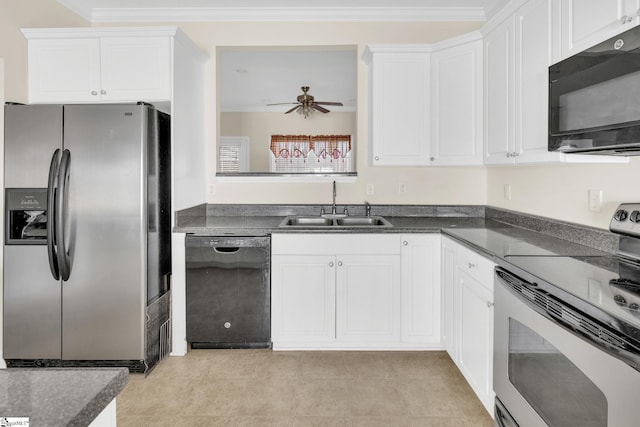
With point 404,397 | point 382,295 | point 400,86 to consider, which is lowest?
point 404,397

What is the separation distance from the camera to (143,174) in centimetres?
268

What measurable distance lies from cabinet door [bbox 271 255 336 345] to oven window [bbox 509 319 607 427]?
4.71ft

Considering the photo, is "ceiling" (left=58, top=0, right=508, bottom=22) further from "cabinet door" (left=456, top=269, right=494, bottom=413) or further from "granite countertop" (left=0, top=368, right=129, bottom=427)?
"granite countertop" (left=0, top=368, right=129, bottom=427)

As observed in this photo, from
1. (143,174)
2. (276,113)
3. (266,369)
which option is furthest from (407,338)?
(276,113)

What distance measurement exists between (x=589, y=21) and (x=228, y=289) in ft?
8.15

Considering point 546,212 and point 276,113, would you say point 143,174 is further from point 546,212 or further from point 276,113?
point 276,113

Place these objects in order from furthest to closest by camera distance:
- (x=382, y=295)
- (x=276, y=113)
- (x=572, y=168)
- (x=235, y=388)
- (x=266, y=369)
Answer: (x=276, y=113) < (x=382, y=295) < (x=266, y=369) < (x=235, y=388) < (x=572, y=168)

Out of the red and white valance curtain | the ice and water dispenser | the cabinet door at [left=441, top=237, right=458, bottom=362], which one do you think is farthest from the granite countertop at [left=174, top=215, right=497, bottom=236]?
the red and white valance curtain

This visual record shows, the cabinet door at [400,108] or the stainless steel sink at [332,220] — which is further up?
the cabinet door at [400,108]

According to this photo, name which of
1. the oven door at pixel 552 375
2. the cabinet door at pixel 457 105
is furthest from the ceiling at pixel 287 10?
the oven door at pixel 552 375

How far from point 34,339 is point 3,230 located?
0.69 metres

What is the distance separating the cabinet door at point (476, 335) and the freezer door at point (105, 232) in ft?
6.30

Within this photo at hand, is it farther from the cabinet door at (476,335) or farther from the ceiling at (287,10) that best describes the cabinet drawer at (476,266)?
the ceiling at (287,10)

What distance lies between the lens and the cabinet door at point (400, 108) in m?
3.29
